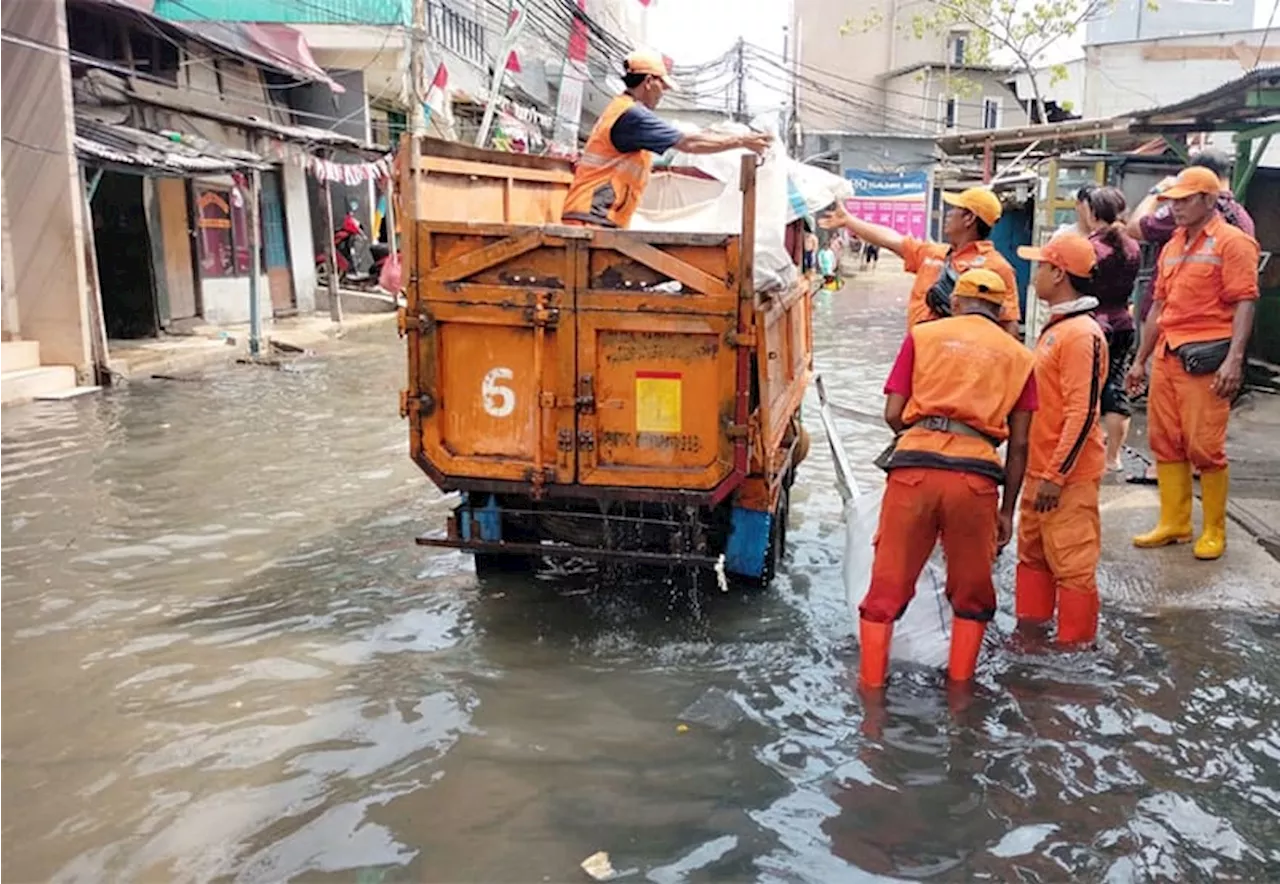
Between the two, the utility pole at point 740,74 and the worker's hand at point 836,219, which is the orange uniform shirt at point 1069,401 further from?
the utility pole at point 740,74

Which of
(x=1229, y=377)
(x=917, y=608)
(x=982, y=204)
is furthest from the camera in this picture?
(x=1229, y=377)

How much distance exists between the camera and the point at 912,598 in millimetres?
4430

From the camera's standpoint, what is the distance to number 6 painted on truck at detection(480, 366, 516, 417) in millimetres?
4879

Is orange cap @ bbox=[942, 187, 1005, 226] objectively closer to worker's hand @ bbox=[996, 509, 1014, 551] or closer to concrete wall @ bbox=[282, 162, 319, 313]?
worker's hand @ bbox=[996, 509, 1014, 551]

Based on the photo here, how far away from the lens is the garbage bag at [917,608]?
15.3 feet

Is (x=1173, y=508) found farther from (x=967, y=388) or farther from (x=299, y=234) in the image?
(x=299, y=234)

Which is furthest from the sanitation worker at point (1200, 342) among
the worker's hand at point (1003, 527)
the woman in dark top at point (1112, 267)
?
the worker's hand at point (1003, 527)

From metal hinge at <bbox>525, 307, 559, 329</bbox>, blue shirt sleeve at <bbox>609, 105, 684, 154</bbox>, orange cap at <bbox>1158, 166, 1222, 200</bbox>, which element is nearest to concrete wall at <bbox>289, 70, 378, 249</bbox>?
→ blue shirt sleeve at <bbox>609, 105, 684, 154</bbox>

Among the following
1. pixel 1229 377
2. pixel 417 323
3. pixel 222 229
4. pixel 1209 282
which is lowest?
pixel 1229 377

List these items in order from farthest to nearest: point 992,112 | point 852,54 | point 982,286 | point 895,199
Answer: point 852,54 < point 992,112 < point 895,199 < point 982,286

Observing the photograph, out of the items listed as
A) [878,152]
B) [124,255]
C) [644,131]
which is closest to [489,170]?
[644,131]

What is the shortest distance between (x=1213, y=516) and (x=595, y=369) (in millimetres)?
3302

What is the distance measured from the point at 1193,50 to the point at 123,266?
22614 mm

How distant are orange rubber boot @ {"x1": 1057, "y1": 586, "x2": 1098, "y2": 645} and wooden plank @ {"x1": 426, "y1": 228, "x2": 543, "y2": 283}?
268 cm
